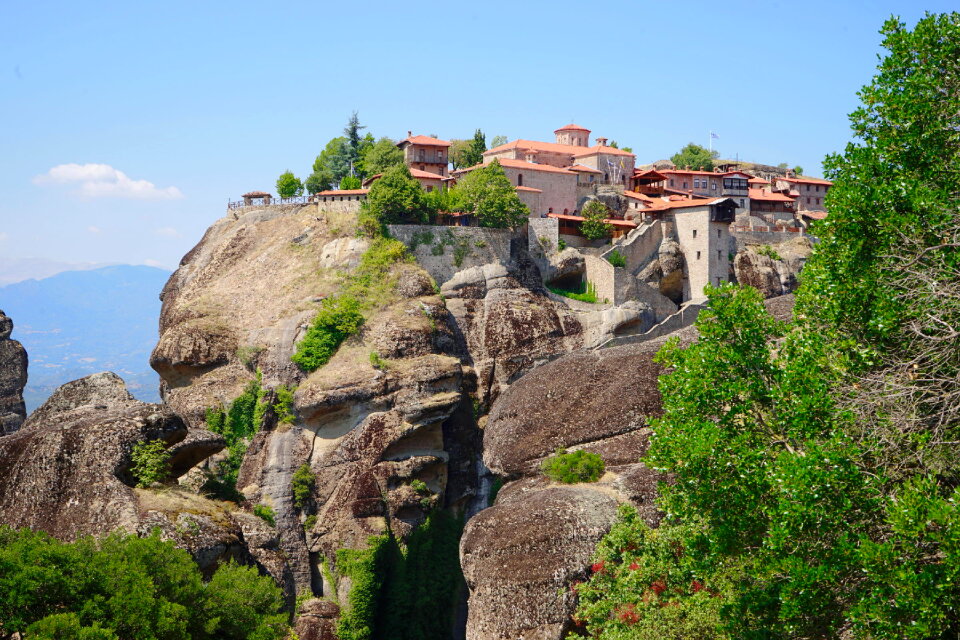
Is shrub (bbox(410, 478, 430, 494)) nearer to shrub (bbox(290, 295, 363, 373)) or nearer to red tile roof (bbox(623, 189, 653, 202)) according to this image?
shrub (bbox(290, 295, 363, 373))

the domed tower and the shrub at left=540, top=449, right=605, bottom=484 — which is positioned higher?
the domed tower

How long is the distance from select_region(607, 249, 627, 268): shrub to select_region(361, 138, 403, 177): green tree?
60.2 feet

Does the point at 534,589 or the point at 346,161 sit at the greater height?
the point at 346,161

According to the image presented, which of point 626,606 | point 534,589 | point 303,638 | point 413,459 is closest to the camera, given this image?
point 626,606

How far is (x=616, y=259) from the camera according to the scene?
67.4 metres

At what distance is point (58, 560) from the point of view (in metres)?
27.7

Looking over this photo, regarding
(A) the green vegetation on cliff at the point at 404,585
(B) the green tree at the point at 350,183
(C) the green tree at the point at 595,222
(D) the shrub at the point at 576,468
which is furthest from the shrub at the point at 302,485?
(C) the green tree at the point at 595,222

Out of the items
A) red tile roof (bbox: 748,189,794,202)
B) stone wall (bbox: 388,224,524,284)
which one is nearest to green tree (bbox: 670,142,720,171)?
red tile roof (bbox: 748,189,794,202)

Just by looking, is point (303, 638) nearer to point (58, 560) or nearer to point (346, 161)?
point (58, 560)

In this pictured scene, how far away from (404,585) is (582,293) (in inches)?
916

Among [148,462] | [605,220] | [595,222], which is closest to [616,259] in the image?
[595,222]

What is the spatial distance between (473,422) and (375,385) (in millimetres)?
7659

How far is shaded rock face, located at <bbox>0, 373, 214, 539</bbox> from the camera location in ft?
123

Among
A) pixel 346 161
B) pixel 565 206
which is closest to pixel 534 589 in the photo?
pixel 565 206
